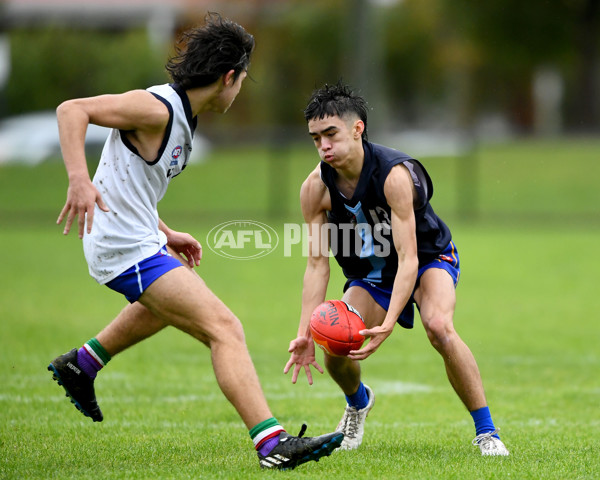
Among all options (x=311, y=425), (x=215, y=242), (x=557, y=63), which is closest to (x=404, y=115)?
(x=557, y=63)

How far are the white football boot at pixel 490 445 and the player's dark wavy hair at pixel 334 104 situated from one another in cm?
181

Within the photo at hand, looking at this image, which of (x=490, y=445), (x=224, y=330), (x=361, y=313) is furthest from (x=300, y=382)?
(x=224, y=330)

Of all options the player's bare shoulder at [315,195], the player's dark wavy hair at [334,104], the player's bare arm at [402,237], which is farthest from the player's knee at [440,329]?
the player's dark wavy hair at [334,104]

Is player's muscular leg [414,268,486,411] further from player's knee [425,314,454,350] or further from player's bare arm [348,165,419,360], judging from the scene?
player's bare arm [348,165,419,360]

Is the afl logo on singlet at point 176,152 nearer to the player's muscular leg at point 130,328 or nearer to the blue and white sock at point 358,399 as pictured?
the player's muscular leg at point 130,328

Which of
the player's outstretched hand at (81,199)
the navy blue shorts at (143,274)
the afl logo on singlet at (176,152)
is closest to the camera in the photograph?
the player's outstretched hand at (81,199)

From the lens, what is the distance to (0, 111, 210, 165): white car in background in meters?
26.7

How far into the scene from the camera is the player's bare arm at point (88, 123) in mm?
4211

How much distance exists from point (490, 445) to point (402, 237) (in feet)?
3.91

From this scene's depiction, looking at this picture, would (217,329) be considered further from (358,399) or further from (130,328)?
(358,399)

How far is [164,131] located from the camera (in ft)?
15.1

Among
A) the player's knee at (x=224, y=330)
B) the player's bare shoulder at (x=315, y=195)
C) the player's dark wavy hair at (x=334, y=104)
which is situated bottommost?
the player's knee at (x=224, y=330)

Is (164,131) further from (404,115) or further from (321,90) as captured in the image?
(404,115)

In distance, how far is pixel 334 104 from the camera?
492 cm
